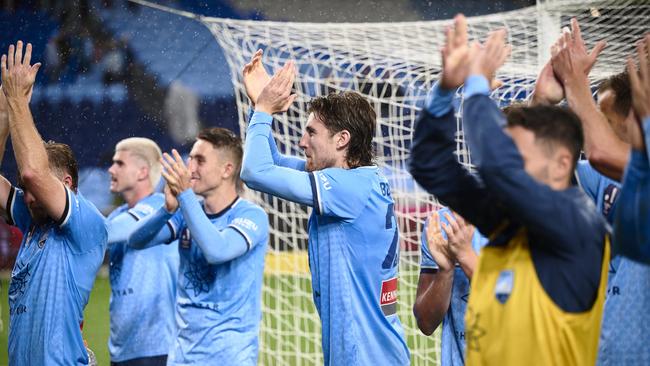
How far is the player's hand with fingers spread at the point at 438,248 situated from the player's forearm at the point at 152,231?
170 centimetres

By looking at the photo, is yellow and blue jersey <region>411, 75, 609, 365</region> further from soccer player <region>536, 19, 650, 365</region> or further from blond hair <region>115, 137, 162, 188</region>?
blond hair <region>115, 137, 162, 188</region>

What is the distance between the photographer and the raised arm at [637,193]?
199 centimetres

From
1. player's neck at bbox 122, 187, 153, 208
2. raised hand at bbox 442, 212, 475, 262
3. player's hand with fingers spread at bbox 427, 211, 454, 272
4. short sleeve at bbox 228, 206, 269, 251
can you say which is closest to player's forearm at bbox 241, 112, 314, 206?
player's hand with fingers spread at bbox 427, 211, 454, 272

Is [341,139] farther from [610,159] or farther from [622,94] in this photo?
[610,159]

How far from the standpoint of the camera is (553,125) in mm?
2131

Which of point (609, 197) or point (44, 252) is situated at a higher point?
point (609, 197)

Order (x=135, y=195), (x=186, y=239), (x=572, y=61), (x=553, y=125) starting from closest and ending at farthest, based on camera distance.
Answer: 1. (x=553, y=125)
2. (x=572, y=61)
3. (x=186, y=239)
4. (x=135, y=195)

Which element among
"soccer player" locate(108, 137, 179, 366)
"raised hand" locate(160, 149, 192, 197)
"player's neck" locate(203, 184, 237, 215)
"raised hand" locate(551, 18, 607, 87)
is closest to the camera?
"raised hand" locate(551, 18, 607, 87)

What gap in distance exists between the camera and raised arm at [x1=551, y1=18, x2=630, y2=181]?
2.37 m

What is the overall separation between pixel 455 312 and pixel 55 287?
61.8 inches

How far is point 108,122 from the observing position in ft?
40.8

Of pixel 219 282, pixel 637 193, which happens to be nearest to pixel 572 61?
pixel 637 193

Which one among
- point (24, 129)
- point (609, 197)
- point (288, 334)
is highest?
point (24, 129)

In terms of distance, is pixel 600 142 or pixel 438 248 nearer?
pixel 600 142
